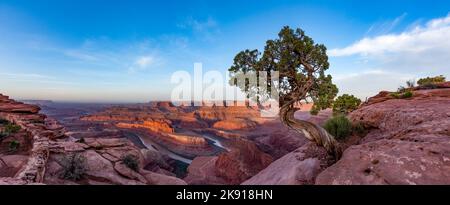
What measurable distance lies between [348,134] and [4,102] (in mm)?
40190

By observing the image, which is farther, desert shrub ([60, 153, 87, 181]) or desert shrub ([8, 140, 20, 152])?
desert shrub ([8, 140, 20, 152])

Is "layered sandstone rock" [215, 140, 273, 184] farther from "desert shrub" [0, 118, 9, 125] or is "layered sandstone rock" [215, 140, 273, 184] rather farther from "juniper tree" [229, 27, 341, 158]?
"desert shrub" [0, 118, 9, 125]

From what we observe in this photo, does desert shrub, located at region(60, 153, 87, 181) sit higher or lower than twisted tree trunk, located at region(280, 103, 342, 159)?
lower

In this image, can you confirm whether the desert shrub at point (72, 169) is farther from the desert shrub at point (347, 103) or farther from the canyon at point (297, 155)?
the desert shrub at point (347, 103)

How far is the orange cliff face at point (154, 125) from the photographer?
10275 cm

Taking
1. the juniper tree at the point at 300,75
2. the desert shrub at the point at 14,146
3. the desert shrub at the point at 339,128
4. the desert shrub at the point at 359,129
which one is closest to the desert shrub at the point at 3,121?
the desert shrub at the point at 14,146

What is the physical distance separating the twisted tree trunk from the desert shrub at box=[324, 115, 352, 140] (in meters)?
4.12

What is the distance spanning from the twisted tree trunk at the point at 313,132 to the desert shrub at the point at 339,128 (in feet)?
13.5

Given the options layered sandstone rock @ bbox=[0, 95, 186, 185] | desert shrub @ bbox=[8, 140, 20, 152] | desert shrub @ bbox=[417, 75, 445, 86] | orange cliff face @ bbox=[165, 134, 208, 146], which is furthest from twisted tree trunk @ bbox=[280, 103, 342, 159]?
orange cliff face @ bbox=[165, 134, 208, 146]

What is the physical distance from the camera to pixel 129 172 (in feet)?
59.0

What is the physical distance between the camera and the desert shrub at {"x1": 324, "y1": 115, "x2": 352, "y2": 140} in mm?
12977

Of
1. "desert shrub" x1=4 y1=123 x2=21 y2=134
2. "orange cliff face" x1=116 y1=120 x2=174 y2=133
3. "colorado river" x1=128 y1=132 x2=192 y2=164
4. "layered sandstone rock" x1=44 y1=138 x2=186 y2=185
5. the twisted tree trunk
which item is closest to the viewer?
the twisted tree trunk
